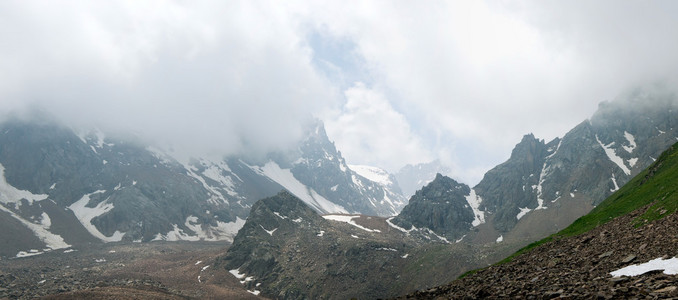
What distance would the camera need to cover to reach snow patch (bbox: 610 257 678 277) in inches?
819

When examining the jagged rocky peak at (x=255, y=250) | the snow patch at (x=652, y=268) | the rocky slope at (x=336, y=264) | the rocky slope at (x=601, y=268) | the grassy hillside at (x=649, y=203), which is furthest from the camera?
the jagged rocky peak at (x=255, y=250)

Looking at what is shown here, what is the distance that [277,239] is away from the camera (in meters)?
189

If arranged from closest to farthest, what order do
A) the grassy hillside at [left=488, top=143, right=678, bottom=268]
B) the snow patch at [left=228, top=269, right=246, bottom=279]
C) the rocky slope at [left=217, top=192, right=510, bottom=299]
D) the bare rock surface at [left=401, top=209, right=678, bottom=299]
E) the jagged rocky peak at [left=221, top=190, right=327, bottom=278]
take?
the bare rock surface at [left=401, top=209, right=678, bottom=299] < the grassy hillside at [left=488, top=143, right=678, bottom=268] < the rocky slope at [left=217, top=192, right=510, bottom=299] < the snow patch at [left=228, top=269, right=246, bottom=279] < the jagged rocky peak at [left=221, top=190, right=327, bottom=278]

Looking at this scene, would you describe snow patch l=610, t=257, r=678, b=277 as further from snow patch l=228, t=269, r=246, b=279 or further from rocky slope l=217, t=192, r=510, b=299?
snow patch l=228, t=269, r=246, b=279

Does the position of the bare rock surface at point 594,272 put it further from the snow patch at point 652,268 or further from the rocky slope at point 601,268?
the snow patch at point 652,268

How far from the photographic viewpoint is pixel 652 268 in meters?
22.0

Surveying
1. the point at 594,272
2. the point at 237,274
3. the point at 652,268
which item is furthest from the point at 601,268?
the point at 237,274

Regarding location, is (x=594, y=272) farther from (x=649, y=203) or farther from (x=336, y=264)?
(x=336, y=264)

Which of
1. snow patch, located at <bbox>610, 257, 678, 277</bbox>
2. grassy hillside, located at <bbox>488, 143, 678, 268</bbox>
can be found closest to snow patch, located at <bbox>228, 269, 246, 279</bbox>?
grassy hillside, located at <bbox>488, 143, 678, 268</bbox>

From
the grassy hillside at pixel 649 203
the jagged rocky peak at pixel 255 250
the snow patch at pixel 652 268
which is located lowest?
the snow patch at pixel 652 268

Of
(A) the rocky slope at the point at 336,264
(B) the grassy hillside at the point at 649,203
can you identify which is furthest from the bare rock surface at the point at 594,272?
(A) the rocky slope at the point at 336,264

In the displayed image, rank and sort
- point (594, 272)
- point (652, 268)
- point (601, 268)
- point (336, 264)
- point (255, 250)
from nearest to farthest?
1. point (652, 268)
2. point (594, 272)
3. point (601, 268)
4. point (336, 264)
5. point (255, 250)

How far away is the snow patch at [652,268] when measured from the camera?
20.8m

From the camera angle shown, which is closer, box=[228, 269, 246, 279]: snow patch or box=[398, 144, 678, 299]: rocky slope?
box=[398, 144, 678, 299]: rocky slope
